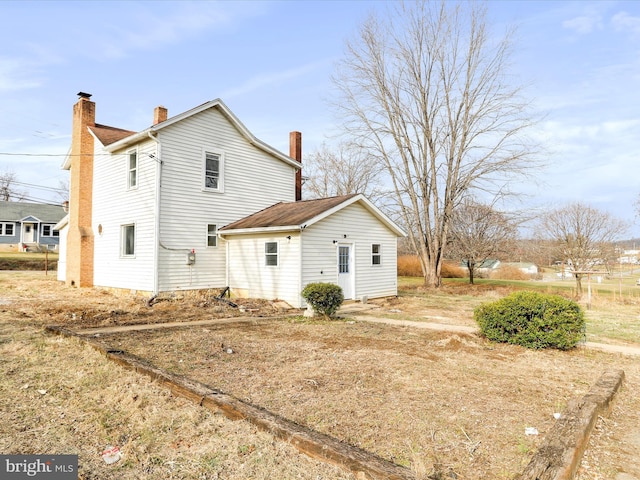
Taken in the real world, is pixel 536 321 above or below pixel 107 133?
below

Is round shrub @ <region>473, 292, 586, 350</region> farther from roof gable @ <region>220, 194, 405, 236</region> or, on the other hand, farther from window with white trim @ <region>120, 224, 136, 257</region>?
window with white trim @ <region>120, 224, 136, 257</region>

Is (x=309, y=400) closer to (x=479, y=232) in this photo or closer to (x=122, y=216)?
(x=122, y=216)

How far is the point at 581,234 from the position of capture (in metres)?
20.9

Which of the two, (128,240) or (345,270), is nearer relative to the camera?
(345,270)

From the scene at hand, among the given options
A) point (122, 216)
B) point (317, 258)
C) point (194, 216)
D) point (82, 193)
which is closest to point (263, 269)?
point (317, 258)

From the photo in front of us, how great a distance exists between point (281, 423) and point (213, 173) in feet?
45.6

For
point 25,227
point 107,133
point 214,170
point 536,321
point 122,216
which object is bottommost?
point 536,321

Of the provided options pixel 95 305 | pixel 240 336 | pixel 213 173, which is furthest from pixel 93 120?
pixel 240 336

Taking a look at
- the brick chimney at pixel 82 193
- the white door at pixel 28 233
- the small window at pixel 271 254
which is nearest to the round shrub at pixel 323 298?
the small window at pixel 271 254

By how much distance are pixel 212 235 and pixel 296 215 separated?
3.86 meters

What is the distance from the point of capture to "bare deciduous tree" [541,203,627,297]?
20.4 m

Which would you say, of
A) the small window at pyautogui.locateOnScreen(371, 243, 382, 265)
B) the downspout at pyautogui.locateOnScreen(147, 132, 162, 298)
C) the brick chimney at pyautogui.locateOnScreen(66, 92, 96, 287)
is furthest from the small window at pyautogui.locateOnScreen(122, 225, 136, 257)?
the small window at pyautogui.locateOnScreen(371, 243, 382, 265)

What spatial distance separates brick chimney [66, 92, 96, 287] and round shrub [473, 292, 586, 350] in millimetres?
16929

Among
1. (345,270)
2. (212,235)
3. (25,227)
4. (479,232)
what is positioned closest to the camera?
(345,270)
